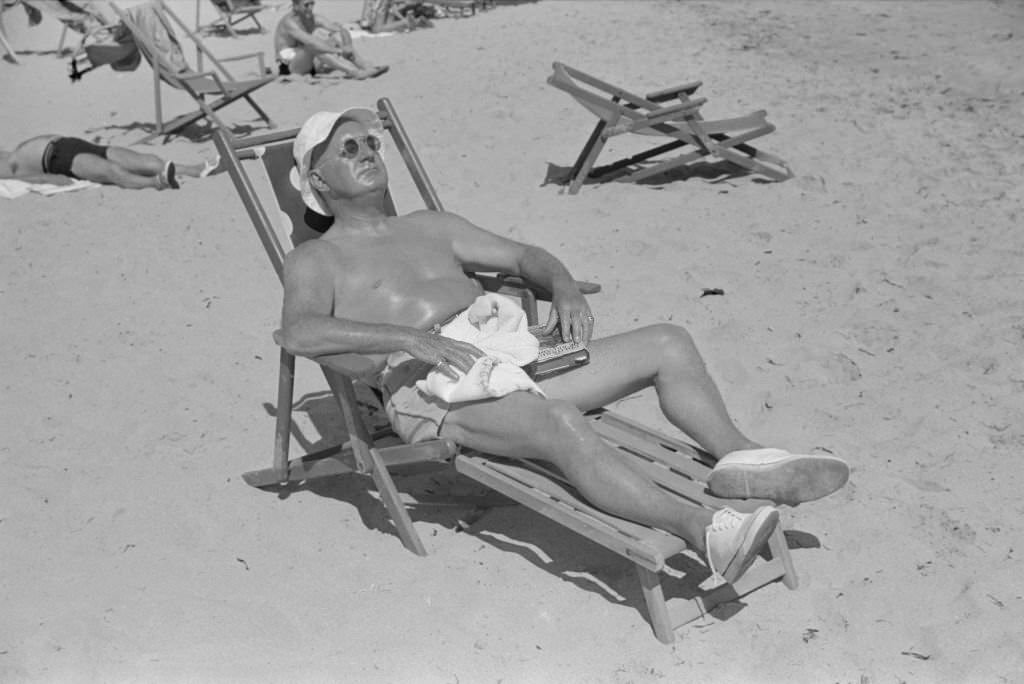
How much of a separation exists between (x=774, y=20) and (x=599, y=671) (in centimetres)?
899

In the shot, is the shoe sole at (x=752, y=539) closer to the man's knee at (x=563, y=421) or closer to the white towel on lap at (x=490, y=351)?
the man's knee at (x=563, y=421)

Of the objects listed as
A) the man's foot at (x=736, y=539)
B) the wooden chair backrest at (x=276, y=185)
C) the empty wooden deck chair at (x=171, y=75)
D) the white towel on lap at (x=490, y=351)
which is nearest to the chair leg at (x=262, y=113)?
the empty wooden deck chair at (x=171, y=75)

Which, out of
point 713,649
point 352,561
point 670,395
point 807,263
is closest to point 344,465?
point 352,561

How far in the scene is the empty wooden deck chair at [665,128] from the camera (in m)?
6.63

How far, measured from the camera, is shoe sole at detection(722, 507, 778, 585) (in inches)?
108

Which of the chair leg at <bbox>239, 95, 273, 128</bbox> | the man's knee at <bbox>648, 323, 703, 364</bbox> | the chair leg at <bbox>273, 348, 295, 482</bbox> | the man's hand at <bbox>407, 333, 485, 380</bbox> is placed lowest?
the chair leg at <bbox>239, 95, 273, 128</bbox>

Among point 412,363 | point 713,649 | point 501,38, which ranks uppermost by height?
point 412,363

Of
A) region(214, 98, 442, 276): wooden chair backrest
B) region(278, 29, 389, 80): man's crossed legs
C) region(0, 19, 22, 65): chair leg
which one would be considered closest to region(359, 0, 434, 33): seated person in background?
region(278, 29, 389, 80): man's crossed legs

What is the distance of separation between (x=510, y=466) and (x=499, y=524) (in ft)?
1.41

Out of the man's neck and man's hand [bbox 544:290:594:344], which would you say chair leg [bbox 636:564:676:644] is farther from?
the man's neck

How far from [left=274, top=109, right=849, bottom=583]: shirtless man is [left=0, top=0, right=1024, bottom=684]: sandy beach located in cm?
38

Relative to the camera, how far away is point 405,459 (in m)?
3.41

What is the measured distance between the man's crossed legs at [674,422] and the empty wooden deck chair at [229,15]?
11734 millimetres

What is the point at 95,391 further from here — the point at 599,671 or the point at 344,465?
the point at 599,671
